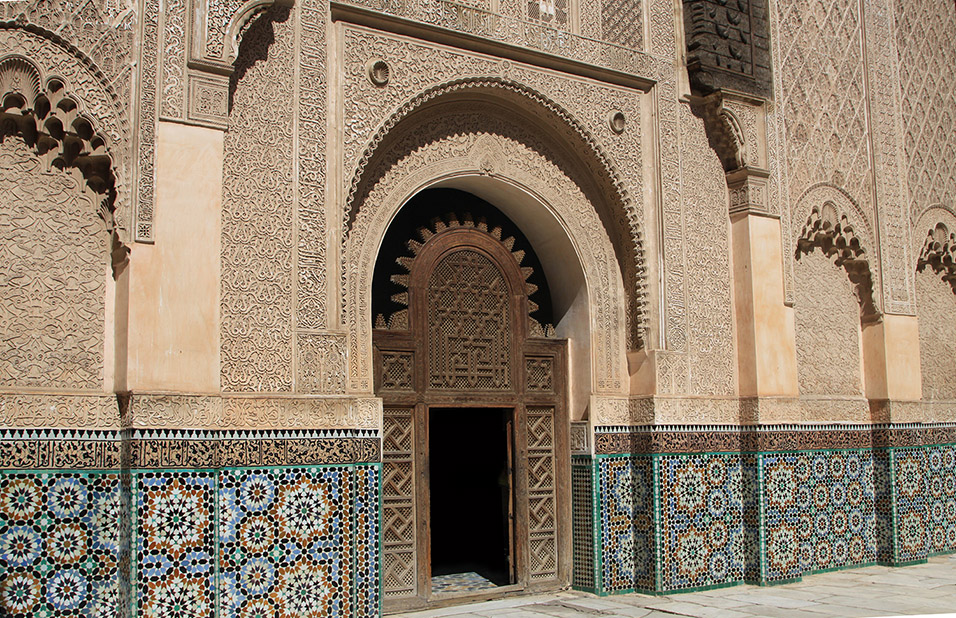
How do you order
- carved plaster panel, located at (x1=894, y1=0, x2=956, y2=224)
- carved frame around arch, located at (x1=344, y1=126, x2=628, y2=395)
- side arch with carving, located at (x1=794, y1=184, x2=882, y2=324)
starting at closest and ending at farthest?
carved frame around arch, located at (x1=344, y1=126, x2=628, y2=395), side arch with carving, located at (x1=794, y1=184, x2=882, y2=324), carved plaster panel, located at (x1=894, y1=0, x2=956, y2=224)

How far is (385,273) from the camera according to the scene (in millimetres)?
5051

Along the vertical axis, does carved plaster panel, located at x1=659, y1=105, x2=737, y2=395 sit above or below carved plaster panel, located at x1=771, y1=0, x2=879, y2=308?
below

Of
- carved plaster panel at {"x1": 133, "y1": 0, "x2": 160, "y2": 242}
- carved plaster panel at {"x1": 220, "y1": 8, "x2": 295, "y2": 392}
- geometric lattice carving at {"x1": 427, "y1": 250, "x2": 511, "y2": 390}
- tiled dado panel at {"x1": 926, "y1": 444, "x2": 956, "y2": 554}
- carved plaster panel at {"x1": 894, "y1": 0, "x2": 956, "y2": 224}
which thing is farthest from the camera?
carved plaster panel at {"x1": 894, "y1": 0, "x2": 956, "y2": 224}

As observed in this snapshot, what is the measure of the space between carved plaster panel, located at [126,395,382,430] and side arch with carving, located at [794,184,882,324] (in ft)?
10.9

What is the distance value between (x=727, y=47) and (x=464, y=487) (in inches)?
145

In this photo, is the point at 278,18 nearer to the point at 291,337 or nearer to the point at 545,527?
the point at 291,337

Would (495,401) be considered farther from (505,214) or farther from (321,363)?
(321,363)

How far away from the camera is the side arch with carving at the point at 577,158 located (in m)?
4.79

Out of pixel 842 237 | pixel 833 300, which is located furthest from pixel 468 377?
pixel 842 237

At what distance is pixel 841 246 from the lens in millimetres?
6359

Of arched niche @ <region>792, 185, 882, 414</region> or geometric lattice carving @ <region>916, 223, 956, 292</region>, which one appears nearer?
arched niche @ <region>792, 185, 882, 414</region>

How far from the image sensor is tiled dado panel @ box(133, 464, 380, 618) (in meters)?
3.72

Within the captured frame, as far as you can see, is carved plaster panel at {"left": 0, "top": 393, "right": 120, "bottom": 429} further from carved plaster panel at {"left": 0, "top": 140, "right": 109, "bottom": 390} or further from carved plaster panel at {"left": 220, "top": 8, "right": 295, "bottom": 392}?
carved plaster panel at {"left": 220, "top": 8, "right": 295, "bottom": 392}

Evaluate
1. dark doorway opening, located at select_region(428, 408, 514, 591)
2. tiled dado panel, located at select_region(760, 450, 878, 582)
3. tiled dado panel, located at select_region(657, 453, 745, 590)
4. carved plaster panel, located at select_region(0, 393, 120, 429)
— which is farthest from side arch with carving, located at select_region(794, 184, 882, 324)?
carved plaster panel, located at select_region(0, 393, 120, 429)
